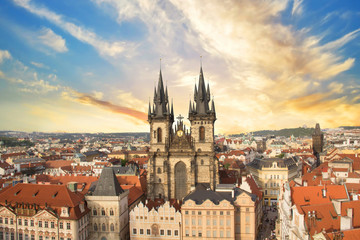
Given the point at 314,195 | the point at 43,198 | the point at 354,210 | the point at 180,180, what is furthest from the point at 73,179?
the point at 354,210

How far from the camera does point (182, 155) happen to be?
82.3 metres

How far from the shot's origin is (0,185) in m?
80.2

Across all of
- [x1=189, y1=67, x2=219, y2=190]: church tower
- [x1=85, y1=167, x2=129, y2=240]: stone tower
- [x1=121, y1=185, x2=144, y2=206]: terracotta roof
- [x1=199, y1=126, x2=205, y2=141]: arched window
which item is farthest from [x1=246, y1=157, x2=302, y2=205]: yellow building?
[x1=85, y1=167, x2=129, y2=240]: stone tower

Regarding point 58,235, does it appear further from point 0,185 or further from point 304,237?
point 304,237

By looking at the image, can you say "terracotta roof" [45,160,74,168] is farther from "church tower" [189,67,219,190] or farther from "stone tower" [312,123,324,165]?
"stone tower" [312,123,324,165]

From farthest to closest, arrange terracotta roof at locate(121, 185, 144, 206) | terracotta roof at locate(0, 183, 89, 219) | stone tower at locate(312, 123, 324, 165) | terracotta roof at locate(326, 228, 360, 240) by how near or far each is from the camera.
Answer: stone tower at locate(312, 123, 324, 165) → terracotta roof at locate(121, 185, 144, 206) → terracotta roof at locate(0, 183, 89, 219) → terracotta roof at locate(326, 228, 360, 240)

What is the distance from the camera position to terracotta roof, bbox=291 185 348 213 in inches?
2099

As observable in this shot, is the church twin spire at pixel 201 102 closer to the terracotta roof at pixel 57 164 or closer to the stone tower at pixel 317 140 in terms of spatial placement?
the terracotta roof at pixel 57 164

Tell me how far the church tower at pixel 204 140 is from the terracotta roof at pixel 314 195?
2773 cm

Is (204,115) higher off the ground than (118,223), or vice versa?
(204,115)

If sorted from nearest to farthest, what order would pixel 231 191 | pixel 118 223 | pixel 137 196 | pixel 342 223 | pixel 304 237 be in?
pixel 342 223 < pixel 304 237 < pixel 118 223 < pixel 231 191 < pixel 137 196

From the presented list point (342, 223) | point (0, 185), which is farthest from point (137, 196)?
point (342, 223)

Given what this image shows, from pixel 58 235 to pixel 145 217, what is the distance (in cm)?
1781

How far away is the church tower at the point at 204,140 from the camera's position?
81438mm
